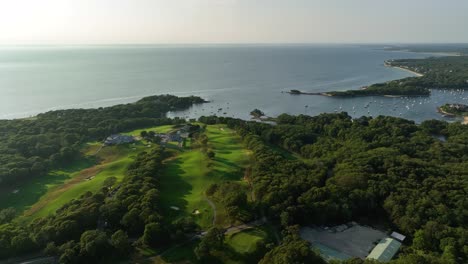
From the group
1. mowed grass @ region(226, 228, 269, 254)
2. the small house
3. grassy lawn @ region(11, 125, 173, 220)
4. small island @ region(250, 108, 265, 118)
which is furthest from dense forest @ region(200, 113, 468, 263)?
small island @ region(250, 108, 265, 118)

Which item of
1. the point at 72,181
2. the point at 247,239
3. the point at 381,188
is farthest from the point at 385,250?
the point at 72,181

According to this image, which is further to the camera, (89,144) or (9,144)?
(89,144)

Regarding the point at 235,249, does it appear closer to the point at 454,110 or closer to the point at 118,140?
the point at 118,140

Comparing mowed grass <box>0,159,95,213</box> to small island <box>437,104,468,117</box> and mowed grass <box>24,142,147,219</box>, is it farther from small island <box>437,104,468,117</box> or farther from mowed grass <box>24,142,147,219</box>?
small island <box>437,104,468,117</box>

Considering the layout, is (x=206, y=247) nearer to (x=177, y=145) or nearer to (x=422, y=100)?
(x=177, y=145)

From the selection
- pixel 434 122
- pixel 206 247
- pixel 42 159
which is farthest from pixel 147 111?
pixel 434 122

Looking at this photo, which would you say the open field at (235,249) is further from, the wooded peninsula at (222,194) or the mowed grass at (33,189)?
the mowed grass at (33,189)
